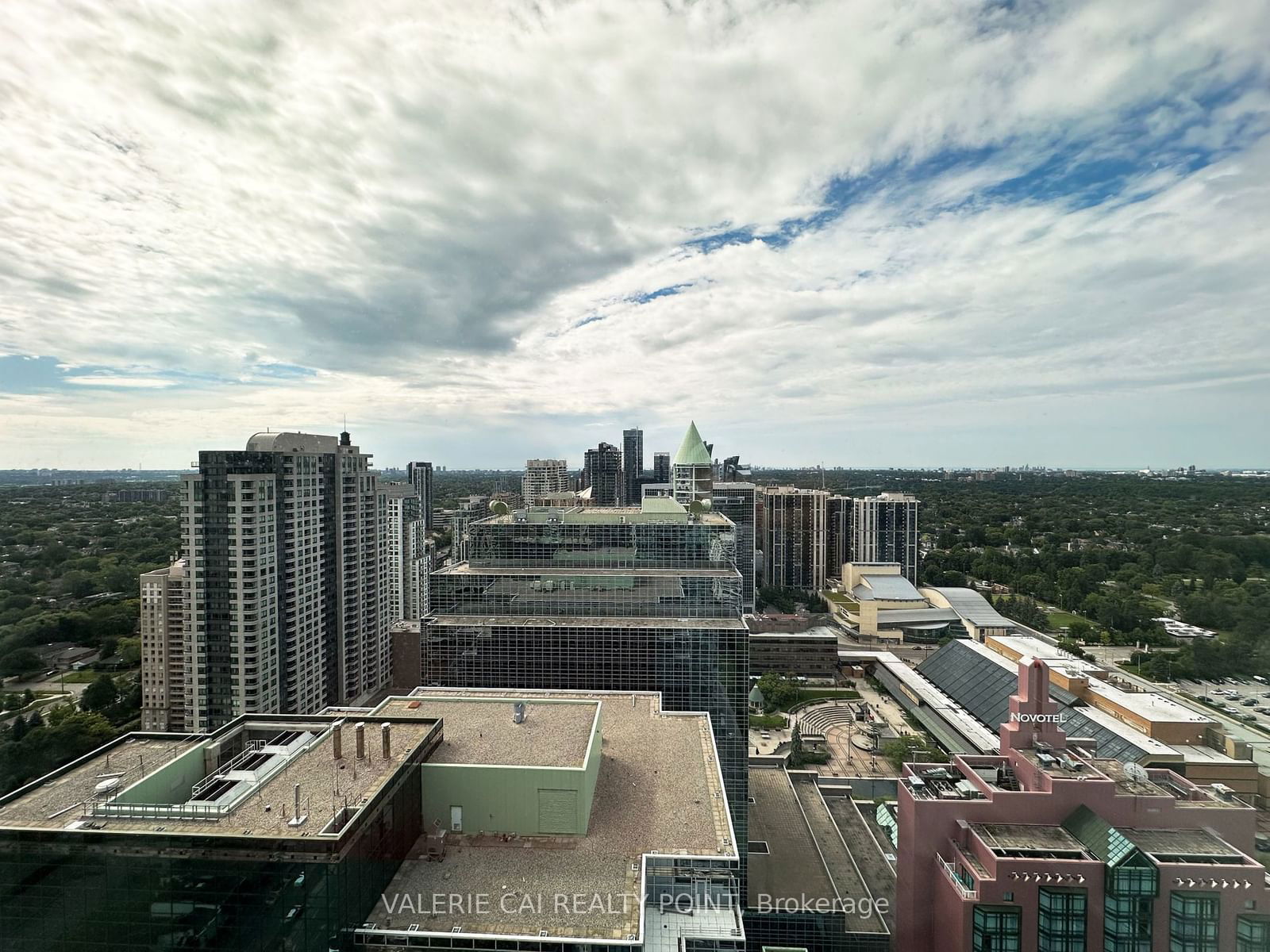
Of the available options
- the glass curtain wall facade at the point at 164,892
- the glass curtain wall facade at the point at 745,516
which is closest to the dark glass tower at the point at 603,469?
the glass curtain wall facade at the point at 745,516

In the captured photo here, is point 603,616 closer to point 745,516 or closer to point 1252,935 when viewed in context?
point 1252,935

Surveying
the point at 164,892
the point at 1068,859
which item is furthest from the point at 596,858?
the point at 1068,859

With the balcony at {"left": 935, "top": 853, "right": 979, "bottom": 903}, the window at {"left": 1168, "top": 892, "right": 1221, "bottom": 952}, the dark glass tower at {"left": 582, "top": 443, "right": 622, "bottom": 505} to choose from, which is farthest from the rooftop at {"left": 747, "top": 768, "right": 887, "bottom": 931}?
the dark glass tower at {"left": 582, "top": 443, "right": 622, "bottom": 505}

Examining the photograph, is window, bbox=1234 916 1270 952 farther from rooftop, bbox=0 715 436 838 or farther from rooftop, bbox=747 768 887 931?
rooftop, bbox=0 715 436 838

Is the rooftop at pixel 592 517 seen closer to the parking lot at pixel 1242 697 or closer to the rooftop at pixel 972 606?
the parking lot at pixel 1242 697

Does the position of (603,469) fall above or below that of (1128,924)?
above

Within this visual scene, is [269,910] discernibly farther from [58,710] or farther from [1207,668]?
[1207,668]

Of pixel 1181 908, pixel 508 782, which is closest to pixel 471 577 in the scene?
pixel 508 782
